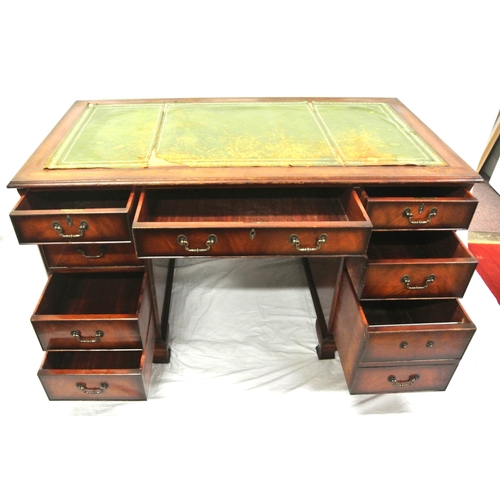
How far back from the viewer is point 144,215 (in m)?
1.18

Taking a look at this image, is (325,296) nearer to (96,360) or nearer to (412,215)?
(412,215)

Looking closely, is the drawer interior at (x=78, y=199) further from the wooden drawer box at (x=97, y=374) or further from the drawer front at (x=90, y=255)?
the wooden drawer box at (x=97, y=374)

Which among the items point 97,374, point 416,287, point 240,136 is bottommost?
point 97,374

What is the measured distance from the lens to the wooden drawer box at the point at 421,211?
3.83ft

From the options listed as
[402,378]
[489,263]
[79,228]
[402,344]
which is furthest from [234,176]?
[489,263]

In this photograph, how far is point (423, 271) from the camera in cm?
123

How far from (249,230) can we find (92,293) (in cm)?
69

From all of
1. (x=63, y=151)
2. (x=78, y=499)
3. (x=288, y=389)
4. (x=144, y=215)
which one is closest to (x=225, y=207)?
(x=144, y=215)

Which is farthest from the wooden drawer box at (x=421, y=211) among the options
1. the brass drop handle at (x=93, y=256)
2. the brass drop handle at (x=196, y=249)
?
the brass drop handle at (x=93, y=256)

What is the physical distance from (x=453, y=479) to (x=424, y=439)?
14cm

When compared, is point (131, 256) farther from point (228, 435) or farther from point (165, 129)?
point (228, 435)

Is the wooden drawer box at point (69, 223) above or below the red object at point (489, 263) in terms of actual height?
above

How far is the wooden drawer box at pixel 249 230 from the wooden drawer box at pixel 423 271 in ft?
0.49

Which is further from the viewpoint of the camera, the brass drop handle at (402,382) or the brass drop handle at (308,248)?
the brass drop handle at (402,382)
